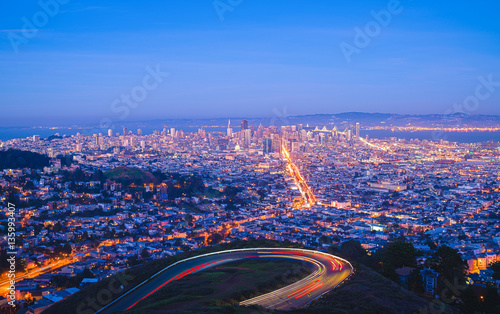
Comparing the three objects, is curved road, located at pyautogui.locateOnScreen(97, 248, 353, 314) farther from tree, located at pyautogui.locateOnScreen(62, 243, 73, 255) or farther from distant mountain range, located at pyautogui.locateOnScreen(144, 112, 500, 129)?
distant mountain range, located at pyautogui.locateOnScreen(144, 112, 500, 129)

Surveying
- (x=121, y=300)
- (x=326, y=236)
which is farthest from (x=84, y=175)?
(x=121, y=300)

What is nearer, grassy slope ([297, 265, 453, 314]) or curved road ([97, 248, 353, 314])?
grassy slope ([297, 265, 453, 314])

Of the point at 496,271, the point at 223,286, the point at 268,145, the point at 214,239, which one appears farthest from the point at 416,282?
the point at 268,145

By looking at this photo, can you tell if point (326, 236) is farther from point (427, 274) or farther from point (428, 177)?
point (428, 177)

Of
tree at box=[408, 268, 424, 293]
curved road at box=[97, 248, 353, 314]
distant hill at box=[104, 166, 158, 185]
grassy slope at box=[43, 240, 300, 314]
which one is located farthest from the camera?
distant hill at box=[104, 166, 158, 185]

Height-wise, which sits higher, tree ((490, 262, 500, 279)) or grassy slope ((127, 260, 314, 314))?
grassy slope ((127, 260, 314, 314))

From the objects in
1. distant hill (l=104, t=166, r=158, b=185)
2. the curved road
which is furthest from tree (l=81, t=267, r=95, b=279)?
distant hill (l=104, t=166, r=158, b=185)
